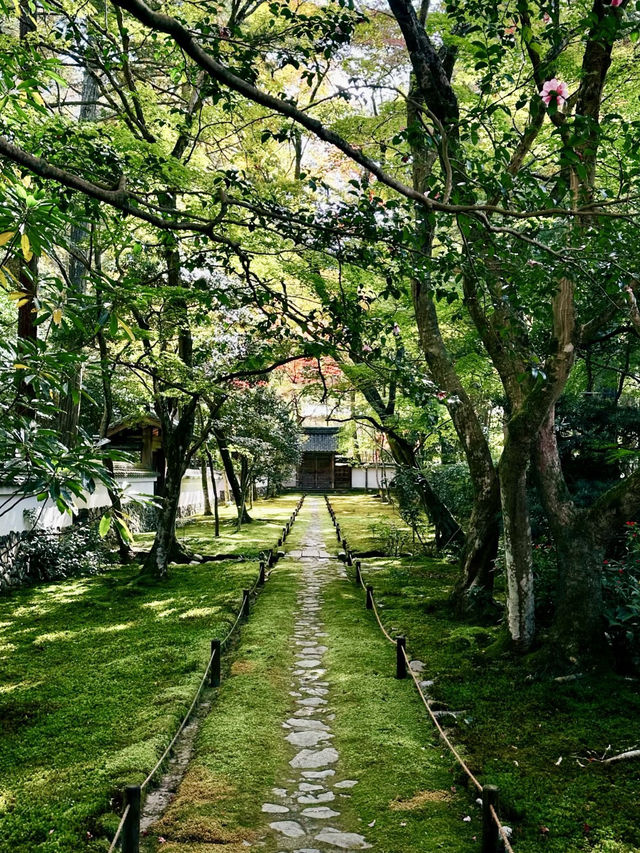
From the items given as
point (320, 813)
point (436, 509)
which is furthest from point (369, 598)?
point (320, 813)

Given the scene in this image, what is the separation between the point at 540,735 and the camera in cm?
544

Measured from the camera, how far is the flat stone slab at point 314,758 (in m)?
5.14

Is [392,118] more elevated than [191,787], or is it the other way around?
[392,118]

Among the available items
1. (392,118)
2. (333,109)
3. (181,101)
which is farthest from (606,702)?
(181,101)

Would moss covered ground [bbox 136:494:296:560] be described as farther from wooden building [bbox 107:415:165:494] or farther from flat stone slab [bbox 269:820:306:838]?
flat stone slab [bbox 269:820:306:838]

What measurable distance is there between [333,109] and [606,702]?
10.7 meters

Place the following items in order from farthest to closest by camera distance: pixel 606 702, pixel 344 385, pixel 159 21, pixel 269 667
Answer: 1. pixel 344 385
2. pixel 269 667
3. pixel 606 702
4. pixel 159 21

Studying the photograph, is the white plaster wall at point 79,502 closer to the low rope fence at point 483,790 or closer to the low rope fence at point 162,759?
the low rope fence at point 162,759

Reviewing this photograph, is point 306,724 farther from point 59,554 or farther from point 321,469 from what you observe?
Result: point 321,469

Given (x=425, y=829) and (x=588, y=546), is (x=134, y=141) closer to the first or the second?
(x=588, y=546)

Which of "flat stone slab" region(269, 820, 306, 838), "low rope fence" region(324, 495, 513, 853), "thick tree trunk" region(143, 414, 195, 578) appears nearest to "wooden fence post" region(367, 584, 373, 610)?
"low rope fence" region(324, 495, 513, 853)

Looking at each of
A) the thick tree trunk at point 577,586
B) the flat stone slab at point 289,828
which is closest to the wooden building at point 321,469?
the thick tree trunk at point 577,586

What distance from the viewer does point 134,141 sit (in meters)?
7.52

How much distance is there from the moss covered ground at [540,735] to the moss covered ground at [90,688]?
2.61 metres
